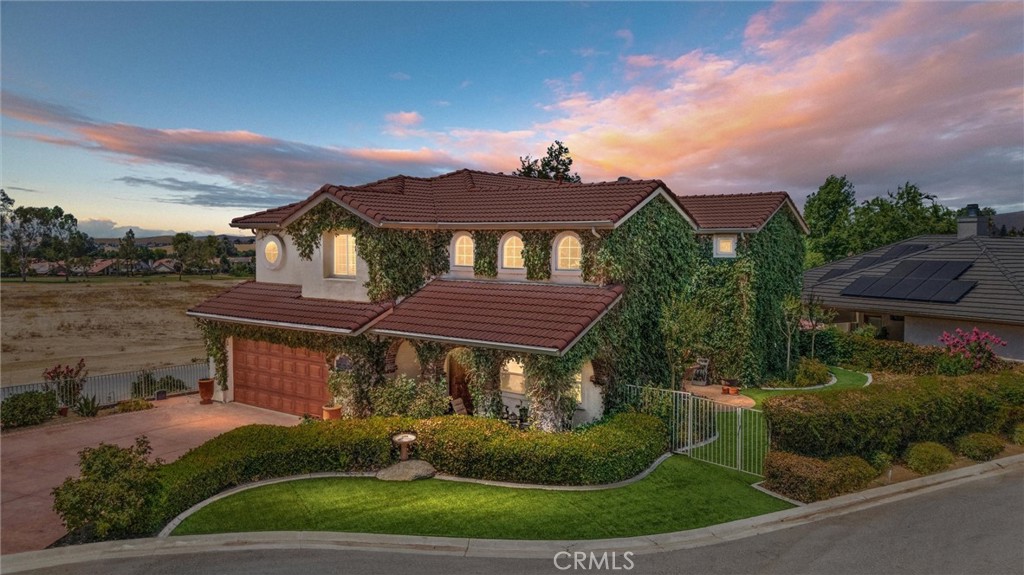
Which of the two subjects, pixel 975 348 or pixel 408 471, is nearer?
pixel 408 471

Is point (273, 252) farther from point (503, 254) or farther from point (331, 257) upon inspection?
point (503, 254)

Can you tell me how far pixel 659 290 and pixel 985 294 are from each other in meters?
16.5

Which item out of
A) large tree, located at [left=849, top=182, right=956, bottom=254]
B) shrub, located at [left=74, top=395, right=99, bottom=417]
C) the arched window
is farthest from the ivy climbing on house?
large tree, located at [left=849, top=182, right=956, bottom=254]

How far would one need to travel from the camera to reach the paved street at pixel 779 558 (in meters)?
9.88

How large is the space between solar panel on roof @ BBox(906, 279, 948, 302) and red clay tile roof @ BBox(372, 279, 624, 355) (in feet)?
58.5

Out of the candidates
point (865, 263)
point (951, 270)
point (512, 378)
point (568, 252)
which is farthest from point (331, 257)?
point (865, 263)

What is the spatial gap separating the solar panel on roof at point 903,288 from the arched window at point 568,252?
18502mm

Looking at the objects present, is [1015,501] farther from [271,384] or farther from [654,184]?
[271,384]

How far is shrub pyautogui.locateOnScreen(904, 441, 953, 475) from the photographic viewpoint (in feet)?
47.8

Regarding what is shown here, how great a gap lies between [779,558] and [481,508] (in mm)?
5716

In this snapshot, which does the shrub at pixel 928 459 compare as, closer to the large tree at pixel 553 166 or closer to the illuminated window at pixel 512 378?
the illuminated window at pixel 512 378

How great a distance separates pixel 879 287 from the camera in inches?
1159

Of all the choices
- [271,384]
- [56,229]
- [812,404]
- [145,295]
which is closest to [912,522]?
[812,404]

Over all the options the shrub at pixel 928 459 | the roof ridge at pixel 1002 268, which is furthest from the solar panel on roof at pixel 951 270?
the shrub at pixel 928 459
